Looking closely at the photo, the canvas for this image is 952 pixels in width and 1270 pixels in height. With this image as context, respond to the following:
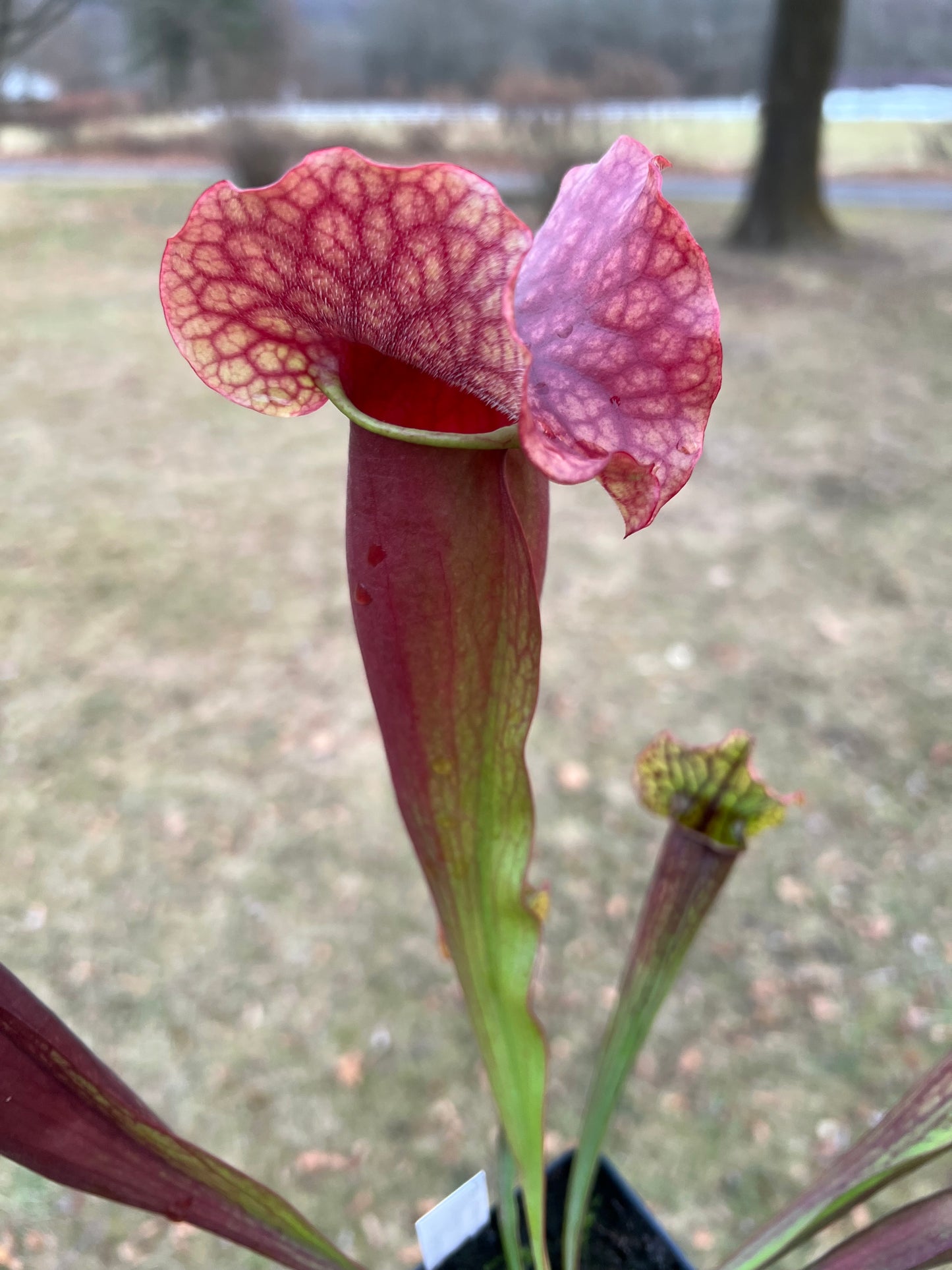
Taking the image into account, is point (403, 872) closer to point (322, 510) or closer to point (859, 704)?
point (859, 704)

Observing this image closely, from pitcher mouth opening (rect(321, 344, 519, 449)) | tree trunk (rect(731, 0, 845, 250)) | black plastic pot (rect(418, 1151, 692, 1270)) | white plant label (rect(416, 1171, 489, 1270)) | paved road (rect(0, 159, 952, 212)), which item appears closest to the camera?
pitcher mouth opening (rect(321, 344, 519, 449))

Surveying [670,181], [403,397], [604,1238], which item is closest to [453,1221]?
[604,1238]

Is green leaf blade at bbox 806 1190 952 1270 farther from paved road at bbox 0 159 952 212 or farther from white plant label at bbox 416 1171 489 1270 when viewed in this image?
paved road at bbox 0 159 952 212

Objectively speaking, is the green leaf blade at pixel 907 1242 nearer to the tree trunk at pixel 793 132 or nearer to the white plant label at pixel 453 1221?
the white plant label at pixel 453 1221

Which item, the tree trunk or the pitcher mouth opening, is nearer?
the pitcher mouth opening

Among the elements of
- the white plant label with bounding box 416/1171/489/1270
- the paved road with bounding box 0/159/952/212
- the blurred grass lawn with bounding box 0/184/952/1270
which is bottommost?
the paved road with bounding box 0/159/952/212

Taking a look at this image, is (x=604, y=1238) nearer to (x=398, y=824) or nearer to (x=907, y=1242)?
(x=907, y=1242)

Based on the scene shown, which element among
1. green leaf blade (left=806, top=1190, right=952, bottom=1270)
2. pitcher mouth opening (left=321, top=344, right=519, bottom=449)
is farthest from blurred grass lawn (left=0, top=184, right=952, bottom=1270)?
pitcher mouth opening (left=321, top=344, right=519, bottom=449)
